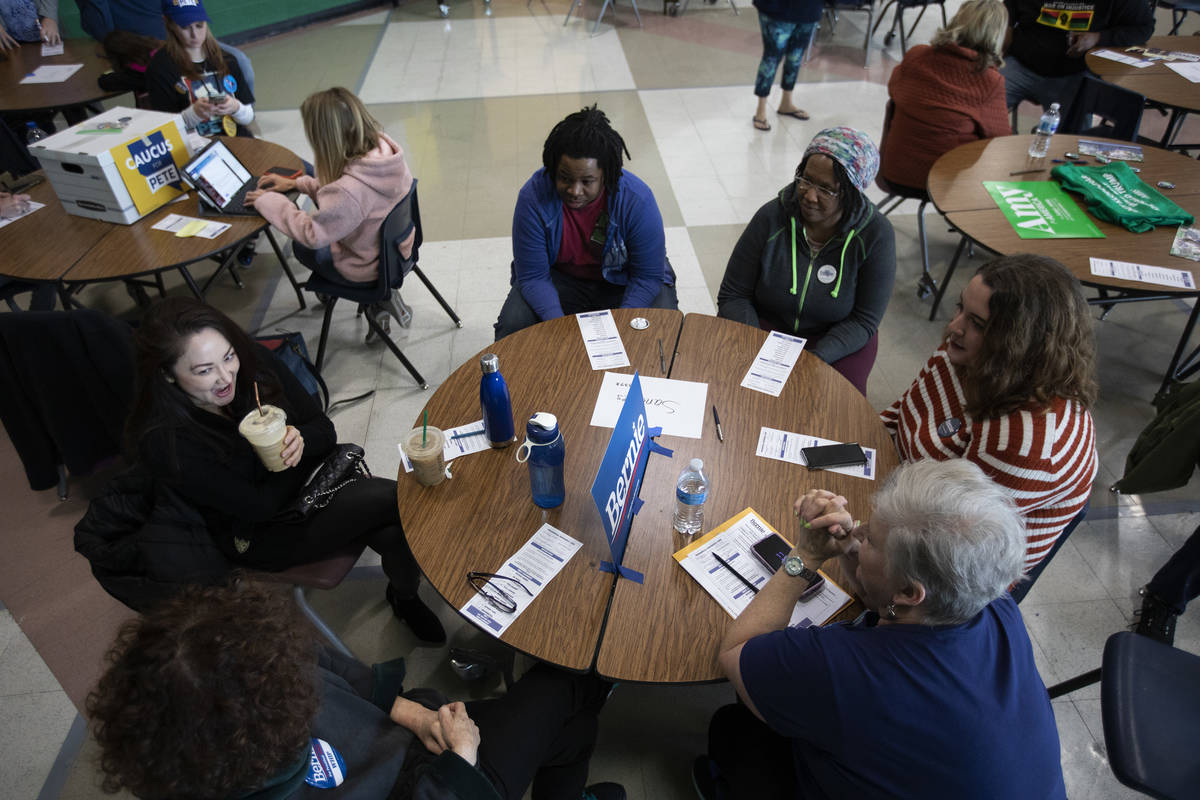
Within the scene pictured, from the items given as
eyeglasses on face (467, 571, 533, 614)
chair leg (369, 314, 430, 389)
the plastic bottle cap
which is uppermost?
the plastic bottle cap

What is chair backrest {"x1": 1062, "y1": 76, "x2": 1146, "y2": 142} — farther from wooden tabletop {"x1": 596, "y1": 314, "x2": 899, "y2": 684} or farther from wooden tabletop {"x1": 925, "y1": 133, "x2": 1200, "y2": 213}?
wooden tabletop {"x1": 596, "y1": 314, "x2": 899, "y2": 684}

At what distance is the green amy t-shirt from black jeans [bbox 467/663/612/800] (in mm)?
2776

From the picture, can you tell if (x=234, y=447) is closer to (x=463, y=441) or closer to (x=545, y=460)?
(x=463, y=441)

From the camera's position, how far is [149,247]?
2.69 metres

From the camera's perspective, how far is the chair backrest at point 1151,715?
1.39m

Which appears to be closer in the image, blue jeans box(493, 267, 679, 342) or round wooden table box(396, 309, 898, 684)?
round wooden table box(396, 309, 898, 684)

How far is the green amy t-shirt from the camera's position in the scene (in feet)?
8.80

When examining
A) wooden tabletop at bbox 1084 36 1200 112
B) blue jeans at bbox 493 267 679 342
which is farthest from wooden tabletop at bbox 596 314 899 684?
wooden tabletop at bbox 1084 36 1200 112

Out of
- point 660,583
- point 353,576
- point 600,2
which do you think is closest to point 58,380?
point 353,576

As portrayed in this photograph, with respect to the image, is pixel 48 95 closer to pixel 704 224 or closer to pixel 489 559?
pixel 704 224

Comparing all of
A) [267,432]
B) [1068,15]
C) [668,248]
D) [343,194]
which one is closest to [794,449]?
[267,432]

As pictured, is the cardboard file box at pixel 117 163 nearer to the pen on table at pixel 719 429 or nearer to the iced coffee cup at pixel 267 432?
the iced coffee cup at pixel 267 432

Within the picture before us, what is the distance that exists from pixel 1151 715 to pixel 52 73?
19.9 feet

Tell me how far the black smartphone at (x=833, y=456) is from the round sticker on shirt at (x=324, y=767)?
1289 mm
